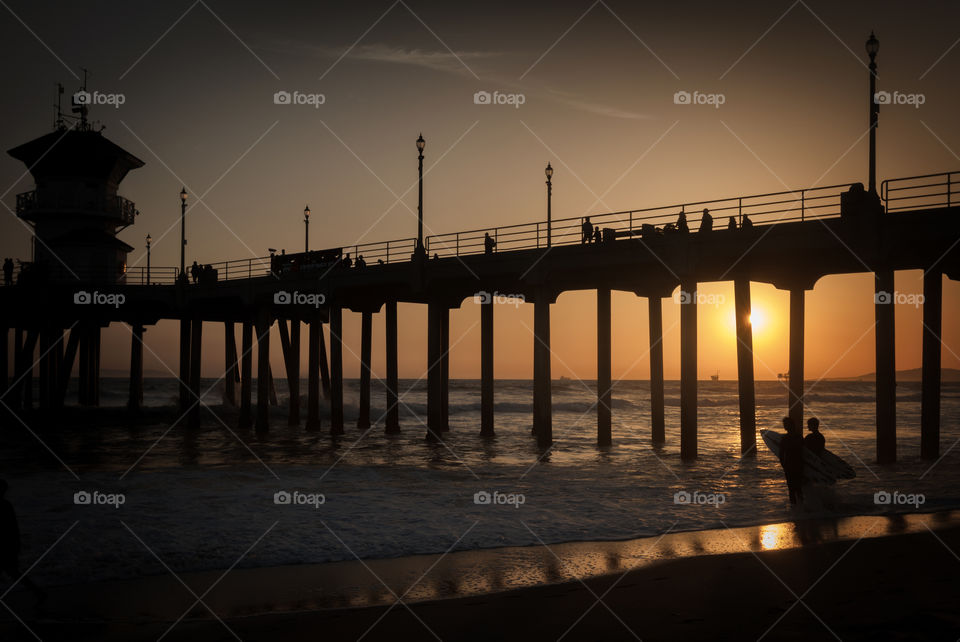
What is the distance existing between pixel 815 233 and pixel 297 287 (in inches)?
913

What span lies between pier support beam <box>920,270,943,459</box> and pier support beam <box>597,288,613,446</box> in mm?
11314

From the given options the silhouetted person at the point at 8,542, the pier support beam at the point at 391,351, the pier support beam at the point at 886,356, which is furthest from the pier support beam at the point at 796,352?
the silhouetted person at the point at 8,542

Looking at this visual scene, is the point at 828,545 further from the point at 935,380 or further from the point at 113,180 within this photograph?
the point at 113,180

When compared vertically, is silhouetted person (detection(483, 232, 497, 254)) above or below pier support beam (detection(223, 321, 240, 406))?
Result: above

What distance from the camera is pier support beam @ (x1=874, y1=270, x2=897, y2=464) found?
830 inches

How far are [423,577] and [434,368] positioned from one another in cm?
2373

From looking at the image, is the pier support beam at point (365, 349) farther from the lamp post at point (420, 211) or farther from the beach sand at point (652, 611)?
the beach sand at point (652, 611)

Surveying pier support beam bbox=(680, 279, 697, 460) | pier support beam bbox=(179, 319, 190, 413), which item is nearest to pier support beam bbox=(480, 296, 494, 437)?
pier support beam bbox=(680, 279, 697, 460)

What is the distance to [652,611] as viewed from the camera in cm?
840

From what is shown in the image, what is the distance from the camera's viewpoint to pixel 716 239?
23.4 meters

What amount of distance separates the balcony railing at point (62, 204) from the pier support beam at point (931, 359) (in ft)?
140

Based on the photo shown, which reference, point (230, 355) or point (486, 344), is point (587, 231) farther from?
point (230, 355)

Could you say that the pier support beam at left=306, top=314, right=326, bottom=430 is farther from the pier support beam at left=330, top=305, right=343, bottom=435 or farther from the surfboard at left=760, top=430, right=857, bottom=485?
the surfboard at left=760, top=430, right=857, bottom=485

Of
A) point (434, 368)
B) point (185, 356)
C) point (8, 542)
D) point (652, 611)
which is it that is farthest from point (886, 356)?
point (185, 356)
